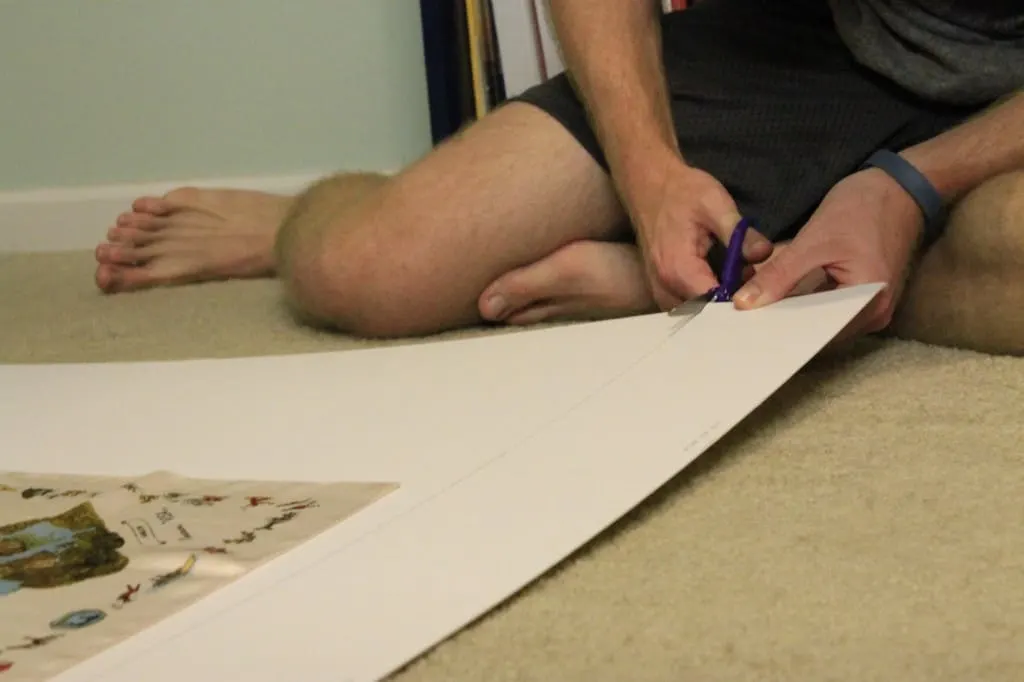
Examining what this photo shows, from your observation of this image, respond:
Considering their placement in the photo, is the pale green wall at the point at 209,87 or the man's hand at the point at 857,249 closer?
the man's hand at the point at 857,249

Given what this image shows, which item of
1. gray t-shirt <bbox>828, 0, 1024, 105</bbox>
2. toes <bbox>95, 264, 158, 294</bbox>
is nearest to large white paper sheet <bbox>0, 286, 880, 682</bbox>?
gray t-shirt <bbox>828, 0, 1024, 105</bbox>

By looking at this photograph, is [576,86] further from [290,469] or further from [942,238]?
[290,469]

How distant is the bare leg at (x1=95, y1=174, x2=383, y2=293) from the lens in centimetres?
112

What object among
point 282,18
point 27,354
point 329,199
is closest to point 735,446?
point 329,199

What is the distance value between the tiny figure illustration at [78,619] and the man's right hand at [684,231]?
38cm

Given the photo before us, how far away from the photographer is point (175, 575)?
0.44 m

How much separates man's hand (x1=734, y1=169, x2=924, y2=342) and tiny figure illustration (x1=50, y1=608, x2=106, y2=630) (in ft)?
1.23

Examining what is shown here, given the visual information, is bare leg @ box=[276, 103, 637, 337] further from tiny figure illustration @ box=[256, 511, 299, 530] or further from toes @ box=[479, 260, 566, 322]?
tiny figure illustration @ box=[256, 511, 299, 530]

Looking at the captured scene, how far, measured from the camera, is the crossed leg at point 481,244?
84cm

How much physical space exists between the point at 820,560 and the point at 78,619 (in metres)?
0.31

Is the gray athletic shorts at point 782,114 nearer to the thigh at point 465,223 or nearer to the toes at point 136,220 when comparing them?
the thigh at point 465,223

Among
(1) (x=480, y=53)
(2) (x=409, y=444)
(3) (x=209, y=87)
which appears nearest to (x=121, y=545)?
(2) (x=409, y=444)

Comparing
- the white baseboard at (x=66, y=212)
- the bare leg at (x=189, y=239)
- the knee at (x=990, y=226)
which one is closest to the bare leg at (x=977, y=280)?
the knee at (x=990, y=226)

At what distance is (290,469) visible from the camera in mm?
547
